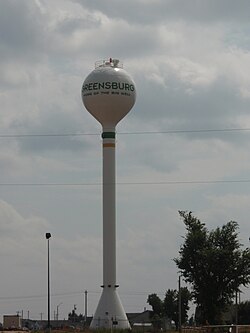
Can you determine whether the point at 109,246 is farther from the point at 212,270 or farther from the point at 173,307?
the point at 173,307

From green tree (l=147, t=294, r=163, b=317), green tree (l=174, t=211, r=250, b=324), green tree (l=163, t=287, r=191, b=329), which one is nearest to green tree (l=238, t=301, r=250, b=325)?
green tree (l=163, t=287, r=191, b=329)

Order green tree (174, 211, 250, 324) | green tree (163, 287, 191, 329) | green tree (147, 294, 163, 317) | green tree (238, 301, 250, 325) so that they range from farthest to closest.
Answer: green tree (147, 294, 163, 317) → green tree (163, 287, 191, 329) → green tree (238, 301, 250, 325) → green tree (174, 211, 250, 324)

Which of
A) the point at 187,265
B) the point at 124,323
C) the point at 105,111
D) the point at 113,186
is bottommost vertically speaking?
the point at 124,323

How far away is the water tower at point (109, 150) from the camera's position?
254 ft

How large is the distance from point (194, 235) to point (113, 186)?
889 cm

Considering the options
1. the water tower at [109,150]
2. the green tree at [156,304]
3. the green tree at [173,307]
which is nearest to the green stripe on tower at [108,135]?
the water tower at [109,150]

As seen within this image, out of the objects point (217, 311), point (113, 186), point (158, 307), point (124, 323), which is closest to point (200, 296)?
point (217, 311)

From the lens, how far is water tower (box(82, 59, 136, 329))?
77312mm

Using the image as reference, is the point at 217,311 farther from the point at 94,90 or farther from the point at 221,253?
the point at 94,90

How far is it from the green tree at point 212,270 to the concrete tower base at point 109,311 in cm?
702

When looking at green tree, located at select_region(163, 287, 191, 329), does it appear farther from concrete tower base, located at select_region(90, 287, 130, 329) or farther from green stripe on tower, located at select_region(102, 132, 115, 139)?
green stripe on tower, located at select_region(102, 132, 115, 139)

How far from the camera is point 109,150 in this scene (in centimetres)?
7775

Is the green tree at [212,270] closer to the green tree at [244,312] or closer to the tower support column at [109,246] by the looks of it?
the tower support column at [109,246]

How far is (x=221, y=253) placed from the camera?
7462cm
